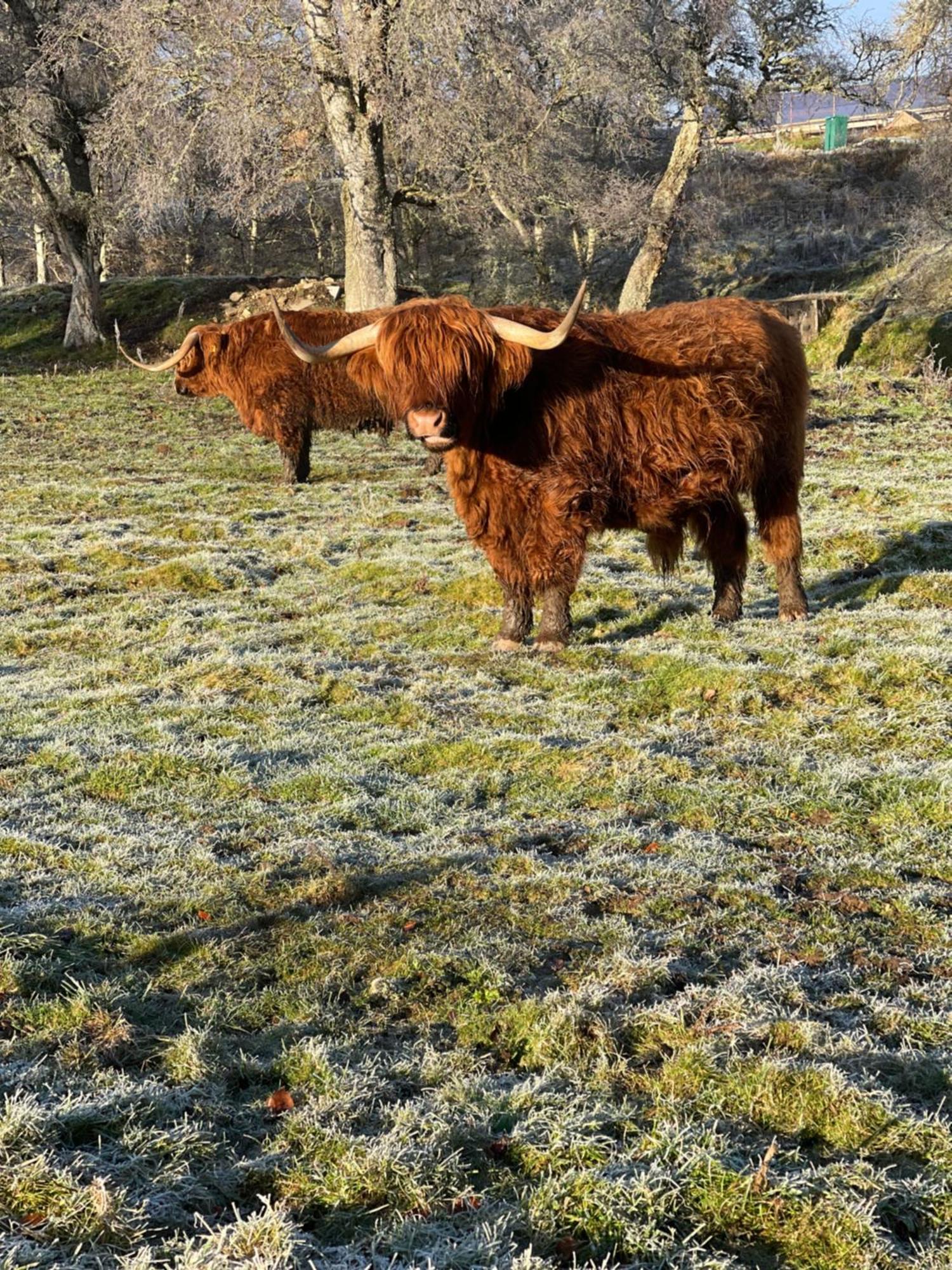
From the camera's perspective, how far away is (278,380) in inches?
460

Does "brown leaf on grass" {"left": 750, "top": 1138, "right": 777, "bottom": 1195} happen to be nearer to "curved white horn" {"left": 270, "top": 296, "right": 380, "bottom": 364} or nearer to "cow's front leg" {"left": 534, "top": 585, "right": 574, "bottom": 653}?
"cow's front leg" {"left": 534, "top": 585, "right": 574, "bottom": 653}

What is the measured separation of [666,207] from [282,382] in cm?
1062

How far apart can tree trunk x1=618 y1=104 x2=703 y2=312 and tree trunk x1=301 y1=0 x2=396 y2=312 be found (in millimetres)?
5326

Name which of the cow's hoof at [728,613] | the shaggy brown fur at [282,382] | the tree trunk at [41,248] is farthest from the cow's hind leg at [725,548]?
the tree trunk at [41,248]

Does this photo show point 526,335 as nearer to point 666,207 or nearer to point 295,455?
point 295,455

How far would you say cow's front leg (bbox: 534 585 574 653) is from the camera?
6758 mm

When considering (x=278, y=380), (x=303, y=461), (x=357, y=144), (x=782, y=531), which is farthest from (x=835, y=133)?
(x=782, y=531)

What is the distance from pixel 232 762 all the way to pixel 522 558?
92.4 inches

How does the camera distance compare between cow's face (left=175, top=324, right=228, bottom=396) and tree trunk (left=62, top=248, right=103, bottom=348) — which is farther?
tree trunk (left=62, top=248, right=103, bottom=348)

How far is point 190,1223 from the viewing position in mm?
2172

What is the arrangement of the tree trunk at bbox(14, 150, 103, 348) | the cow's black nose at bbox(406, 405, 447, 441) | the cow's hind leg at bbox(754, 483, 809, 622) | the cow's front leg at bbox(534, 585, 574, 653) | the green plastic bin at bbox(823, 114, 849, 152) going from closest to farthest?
the cow's black nose at bbox(406, 405, 447, 441) < the cow's front leg at bbox(534, 585, 574, 653) < the cow's hind leg at bbox(754, 483, 809, 622) < the tree trunk at bbox(14, 150, 103, 348) < the green plastic bin at bbox(823, 114, 849, 152)

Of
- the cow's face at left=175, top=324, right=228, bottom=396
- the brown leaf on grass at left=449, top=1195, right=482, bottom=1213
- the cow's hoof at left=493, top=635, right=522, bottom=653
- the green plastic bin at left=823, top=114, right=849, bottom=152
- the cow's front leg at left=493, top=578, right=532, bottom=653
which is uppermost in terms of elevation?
the green plastic bin at left=823, top=114, right=849, bottom=152

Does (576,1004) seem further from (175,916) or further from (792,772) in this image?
(792,772)

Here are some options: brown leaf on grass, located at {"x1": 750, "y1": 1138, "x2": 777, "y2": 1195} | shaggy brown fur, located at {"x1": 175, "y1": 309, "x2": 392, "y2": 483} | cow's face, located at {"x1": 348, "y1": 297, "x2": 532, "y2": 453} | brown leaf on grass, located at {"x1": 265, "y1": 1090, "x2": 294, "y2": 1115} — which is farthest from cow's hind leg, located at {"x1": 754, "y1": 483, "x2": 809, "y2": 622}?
shaggy brown fur, located at {"x1": 175, "y1": 309, "x2": 392, "y2": 483}
